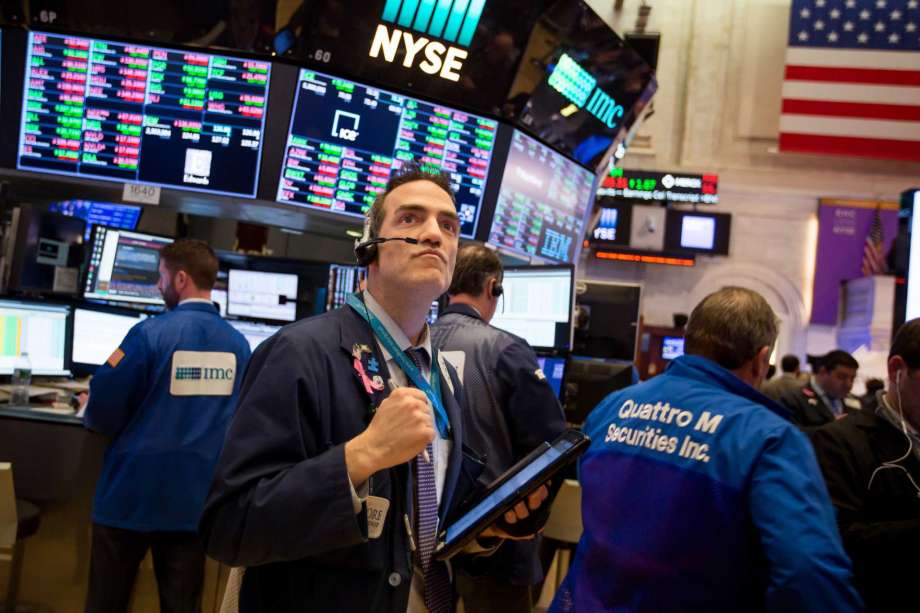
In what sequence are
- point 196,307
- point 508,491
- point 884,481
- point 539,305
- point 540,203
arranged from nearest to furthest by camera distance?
point 508,491
point 884,481
point 196,307
point 539,305
point 540,203

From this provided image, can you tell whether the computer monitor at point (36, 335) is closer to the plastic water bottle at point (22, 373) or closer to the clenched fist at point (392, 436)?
the plastic water bottle at point (22, 373)

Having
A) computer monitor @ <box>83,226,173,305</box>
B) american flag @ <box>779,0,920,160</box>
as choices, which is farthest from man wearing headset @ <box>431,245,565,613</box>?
american flag @ <box>779,0,920,160</box>

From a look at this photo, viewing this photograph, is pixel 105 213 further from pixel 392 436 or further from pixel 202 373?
pixel 392 436

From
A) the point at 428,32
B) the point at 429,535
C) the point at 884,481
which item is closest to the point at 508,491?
the point at 429,535

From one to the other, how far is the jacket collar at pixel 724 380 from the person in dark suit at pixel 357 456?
581 mm

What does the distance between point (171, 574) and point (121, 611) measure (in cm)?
22

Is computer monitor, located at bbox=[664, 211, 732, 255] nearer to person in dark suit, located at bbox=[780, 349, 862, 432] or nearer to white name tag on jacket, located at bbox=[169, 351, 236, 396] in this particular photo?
person in dark suit, located at bbox=[780, 349, 862, 432]

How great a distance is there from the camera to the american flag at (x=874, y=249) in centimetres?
1248

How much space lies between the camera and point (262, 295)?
462cm

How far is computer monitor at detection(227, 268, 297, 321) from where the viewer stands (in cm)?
459

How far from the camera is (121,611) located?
3064mm

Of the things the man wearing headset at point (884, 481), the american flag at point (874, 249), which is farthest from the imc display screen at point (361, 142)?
the american flag at point (874, 249)

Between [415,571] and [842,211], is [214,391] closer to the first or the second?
[415,571]

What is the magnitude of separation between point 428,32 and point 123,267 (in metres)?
2.07
